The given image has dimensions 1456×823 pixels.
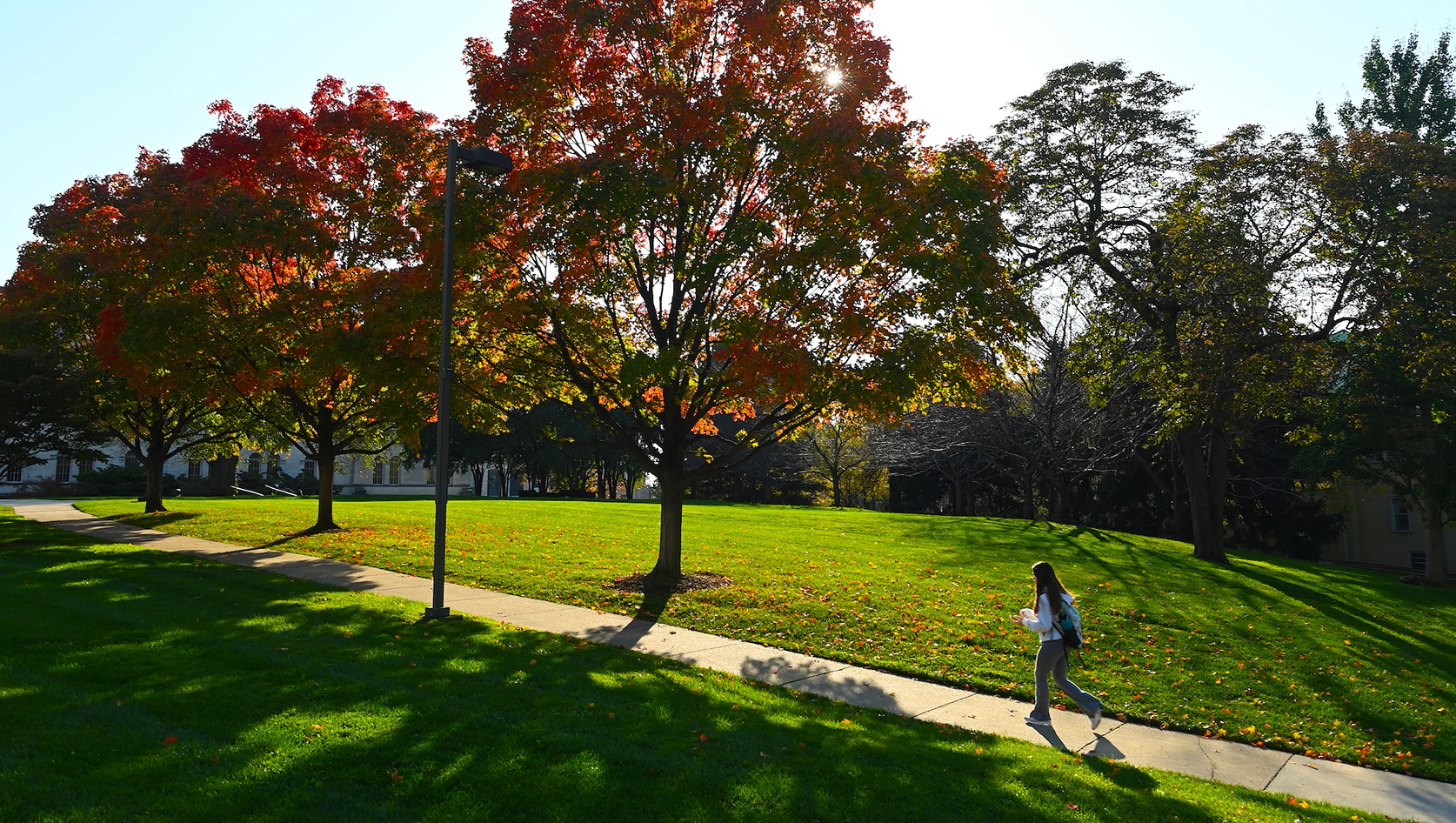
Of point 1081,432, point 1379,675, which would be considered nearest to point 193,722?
point 1379,675

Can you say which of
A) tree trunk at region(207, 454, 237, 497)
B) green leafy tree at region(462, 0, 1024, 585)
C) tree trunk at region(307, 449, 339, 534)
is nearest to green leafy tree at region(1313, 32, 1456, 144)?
green leafy tree at region(462, 0, 1024, 585)

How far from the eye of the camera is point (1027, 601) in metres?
14.2

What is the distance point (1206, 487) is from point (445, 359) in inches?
835

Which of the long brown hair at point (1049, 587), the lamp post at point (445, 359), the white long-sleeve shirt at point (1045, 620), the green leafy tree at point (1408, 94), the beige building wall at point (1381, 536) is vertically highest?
the green leafy tree at point (1408, 94)

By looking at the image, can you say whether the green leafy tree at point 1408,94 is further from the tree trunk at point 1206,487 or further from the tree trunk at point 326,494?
the tree trunk at point 326,494

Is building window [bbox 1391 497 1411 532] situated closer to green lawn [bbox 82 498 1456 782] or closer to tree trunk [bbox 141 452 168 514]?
green lawn [bbox 82 498 1456 782]

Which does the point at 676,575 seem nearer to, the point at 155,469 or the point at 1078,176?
the point at 1078,176

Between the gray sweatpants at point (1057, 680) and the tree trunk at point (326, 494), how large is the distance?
64.0 ft

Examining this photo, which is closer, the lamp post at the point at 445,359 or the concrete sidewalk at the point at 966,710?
the concrete sidewalk at the point at 966,710

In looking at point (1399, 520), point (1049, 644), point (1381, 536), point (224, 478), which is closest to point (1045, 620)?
point (1049, 644)

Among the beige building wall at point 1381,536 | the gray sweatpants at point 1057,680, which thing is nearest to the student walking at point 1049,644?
the gray sweatpants at point 1057,680

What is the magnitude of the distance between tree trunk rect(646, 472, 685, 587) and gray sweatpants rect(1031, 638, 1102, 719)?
7646 millimetres

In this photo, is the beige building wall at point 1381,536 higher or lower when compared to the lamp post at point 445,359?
lower

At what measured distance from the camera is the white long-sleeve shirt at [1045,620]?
26.4ft
